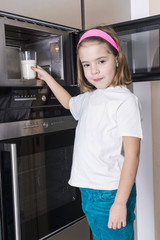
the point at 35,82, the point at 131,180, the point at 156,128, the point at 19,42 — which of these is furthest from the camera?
the point at 156,128

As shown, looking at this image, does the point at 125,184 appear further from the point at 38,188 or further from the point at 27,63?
the point at 27,63

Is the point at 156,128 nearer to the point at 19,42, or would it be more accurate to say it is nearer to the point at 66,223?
the point at 66,223

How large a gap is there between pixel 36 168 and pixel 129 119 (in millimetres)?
428

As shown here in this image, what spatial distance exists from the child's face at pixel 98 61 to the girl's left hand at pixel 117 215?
459mm

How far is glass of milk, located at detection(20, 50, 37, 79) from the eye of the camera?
124 cm

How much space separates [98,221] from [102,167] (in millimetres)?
230

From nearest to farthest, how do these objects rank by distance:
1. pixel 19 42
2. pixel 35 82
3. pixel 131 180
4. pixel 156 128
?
pixel 131 180 → pixel 35 82 → pixel 19 42 → pixel 156 128

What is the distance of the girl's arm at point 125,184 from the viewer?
1.11 metres

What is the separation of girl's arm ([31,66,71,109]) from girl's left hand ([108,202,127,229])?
0.47 meters

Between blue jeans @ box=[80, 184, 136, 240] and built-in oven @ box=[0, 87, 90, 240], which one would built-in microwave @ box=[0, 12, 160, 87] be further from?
blue jeans @ box=[80, 184, 136, 240]

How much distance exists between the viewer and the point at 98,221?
1.25 m

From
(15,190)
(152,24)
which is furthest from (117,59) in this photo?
(15,190)

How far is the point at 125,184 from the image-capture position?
111cm

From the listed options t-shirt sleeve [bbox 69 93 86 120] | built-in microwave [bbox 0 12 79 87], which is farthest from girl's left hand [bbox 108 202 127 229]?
built-in microwave [bbox 0 12 79 87]
